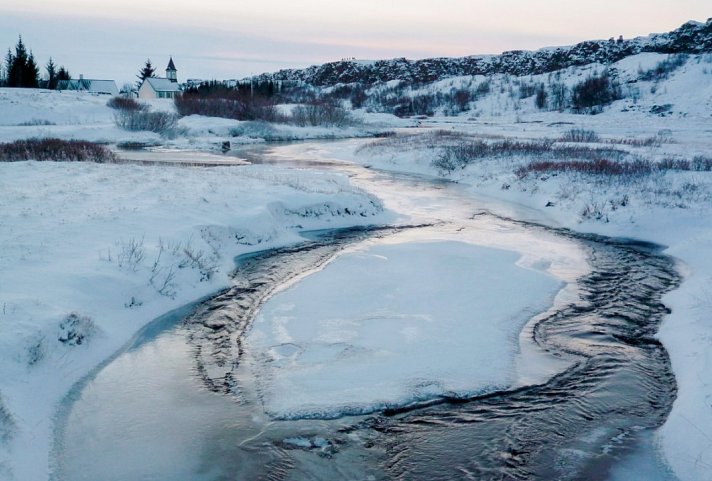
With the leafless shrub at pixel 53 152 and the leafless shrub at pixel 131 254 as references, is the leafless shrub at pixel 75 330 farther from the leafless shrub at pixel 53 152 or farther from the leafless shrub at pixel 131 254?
the leafless shrub at pixel 53 152

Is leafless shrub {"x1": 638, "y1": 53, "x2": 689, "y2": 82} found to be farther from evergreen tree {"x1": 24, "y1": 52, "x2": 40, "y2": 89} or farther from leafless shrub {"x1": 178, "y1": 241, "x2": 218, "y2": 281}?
evergreen tree {"x1": 24, "y1": 52, "x2": 40, "y2": 89}

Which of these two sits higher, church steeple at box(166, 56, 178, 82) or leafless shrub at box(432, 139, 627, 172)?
church steeple at box(166, 56, 178, 82)

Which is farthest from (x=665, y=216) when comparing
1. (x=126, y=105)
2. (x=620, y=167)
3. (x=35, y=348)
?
(x=126, y=105)

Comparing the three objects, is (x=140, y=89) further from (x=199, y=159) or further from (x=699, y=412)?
(x=699, y=412)

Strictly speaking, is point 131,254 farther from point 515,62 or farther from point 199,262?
point 515,62

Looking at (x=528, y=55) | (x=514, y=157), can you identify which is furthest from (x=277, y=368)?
(x=528, y=55)

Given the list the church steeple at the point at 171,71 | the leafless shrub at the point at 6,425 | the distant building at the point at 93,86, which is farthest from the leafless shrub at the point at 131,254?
the church steeple at the point at 171,71

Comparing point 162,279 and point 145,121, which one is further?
point 145,121

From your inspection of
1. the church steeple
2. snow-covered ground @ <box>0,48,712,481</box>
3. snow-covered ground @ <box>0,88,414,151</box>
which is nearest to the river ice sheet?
snow-covered ground @ <box>0,48,712,481</box>
